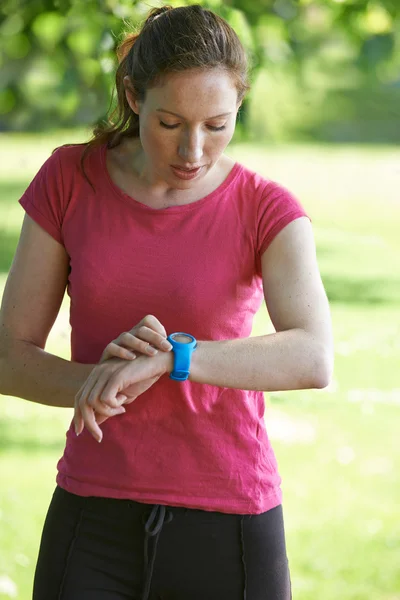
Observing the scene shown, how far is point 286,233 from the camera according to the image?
6.68 ft

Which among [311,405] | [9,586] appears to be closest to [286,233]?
[9,586]

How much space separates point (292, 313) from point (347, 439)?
13.5 feet

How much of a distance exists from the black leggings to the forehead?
700 mm

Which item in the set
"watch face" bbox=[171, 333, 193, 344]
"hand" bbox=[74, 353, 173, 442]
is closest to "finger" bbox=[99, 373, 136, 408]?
"hand" bbox=[74, 353, 173, 442]

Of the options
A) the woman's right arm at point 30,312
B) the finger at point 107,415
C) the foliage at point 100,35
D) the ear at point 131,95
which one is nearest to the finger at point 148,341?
the finger at point 107,415

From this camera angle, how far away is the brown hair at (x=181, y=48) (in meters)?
1.98

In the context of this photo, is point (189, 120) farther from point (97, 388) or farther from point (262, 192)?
point (97, 388)

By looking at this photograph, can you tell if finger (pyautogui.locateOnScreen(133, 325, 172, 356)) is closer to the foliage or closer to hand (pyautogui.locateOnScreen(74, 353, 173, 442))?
hand (pyautogui.locateOnScreen(74, 353, 173, 442))

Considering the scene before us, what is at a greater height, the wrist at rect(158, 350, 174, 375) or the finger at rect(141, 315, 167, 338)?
the finger at rect(141, 315, 167, 338)

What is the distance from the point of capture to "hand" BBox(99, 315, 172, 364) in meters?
1.88

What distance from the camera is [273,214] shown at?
2.05 m

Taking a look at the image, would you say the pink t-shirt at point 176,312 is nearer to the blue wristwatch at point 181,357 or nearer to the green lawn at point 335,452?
the blue wristwatch at point 181,357

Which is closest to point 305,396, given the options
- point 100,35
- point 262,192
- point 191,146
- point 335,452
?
point 335,452

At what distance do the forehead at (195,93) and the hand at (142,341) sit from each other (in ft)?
1.21
